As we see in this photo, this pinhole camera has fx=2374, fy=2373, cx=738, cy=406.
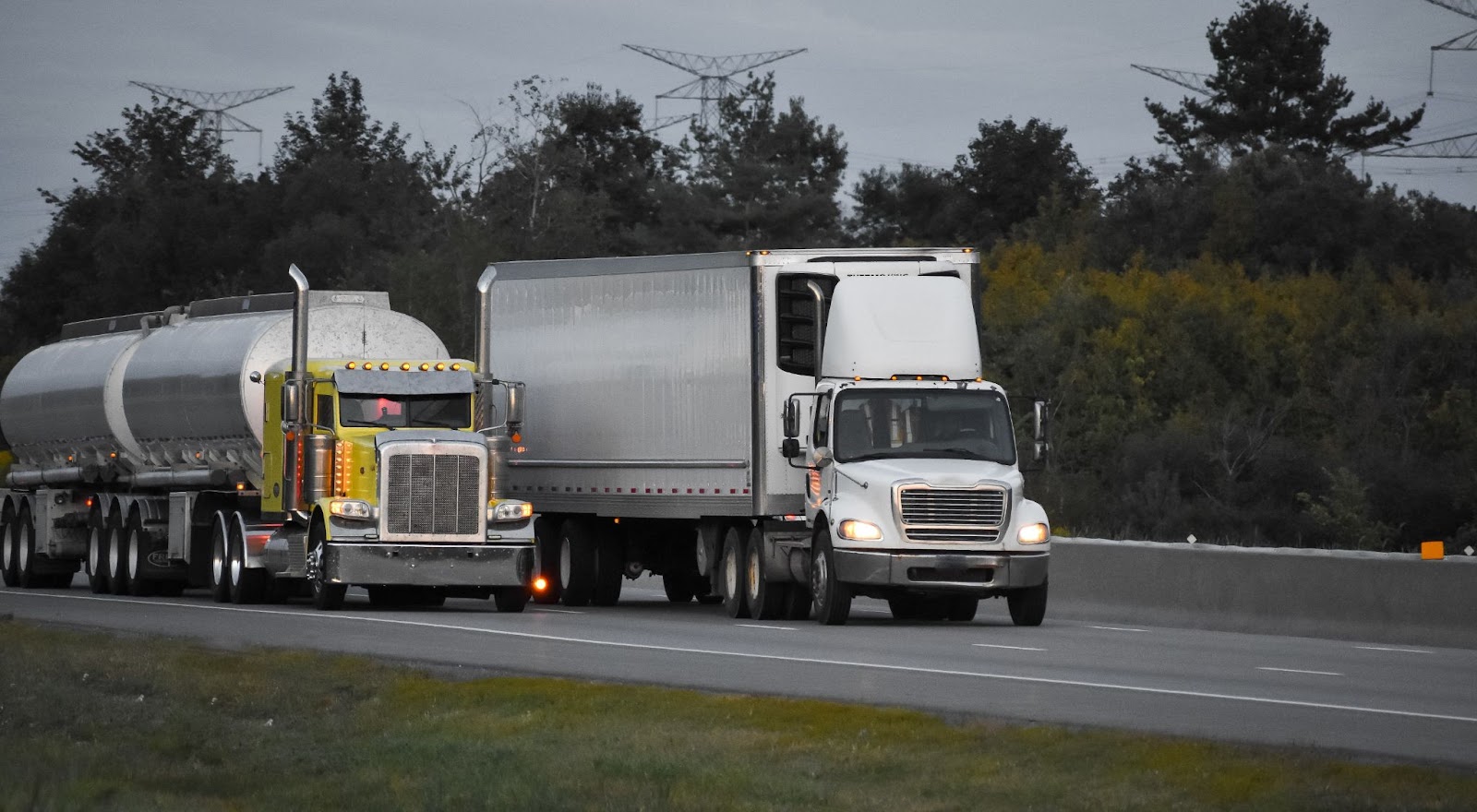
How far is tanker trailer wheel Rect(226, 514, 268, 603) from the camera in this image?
29547 mm

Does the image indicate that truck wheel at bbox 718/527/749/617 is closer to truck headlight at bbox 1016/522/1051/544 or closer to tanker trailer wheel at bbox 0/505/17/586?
truck headlight at bbox 1016/522/1051/544

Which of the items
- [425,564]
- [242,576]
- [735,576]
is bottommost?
[242,576]

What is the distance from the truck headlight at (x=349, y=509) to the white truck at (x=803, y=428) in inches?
128

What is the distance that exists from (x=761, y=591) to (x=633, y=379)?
3.45 metres

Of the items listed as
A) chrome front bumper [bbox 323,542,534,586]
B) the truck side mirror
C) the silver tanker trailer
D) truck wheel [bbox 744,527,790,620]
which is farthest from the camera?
the silver tanker trailer

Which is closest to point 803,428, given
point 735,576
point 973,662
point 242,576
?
point 735,576

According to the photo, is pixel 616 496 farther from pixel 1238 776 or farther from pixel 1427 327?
pixel 1427 327

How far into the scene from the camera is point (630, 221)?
11575 centimetres

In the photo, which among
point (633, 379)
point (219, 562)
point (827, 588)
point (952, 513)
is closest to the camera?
point (952, 513)

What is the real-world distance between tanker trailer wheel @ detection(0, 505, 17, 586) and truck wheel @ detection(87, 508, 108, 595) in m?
2.75

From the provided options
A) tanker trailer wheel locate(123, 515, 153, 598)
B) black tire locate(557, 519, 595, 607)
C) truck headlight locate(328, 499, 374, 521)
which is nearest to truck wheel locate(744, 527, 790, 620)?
black tire locate(557, 519, 595, 607)

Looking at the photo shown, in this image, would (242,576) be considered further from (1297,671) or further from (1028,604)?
(1297,671)

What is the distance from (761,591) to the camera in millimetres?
26266

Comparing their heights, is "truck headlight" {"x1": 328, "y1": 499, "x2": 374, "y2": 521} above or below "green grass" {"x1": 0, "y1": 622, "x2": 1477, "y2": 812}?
above
